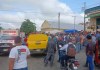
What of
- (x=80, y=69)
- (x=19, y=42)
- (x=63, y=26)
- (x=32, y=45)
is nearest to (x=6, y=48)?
(x=32, y=45)

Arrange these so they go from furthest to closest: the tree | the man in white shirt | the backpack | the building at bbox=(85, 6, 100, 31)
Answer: the tree, the building at bbox=(85, 6, 100, 31), the backpack, the man in white shirt

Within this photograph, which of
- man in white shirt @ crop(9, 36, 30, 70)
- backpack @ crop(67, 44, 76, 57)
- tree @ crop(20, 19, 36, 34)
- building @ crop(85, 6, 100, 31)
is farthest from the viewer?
tree @ crop(20, 19, 36, 34)

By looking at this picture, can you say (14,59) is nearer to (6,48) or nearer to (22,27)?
(6,48)

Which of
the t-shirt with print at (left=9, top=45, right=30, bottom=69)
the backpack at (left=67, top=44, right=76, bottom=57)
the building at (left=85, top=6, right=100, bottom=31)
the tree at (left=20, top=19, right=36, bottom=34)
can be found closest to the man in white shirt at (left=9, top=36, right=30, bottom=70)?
the t-shirt with print at (left=9, top=45, right=30, bottom=69)

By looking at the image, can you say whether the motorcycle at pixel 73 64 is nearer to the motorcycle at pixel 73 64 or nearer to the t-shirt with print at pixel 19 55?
the motorcycle at pixel 73 64

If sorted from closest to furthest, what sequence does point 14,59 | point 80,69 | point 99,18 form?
point 14,59 < point 80,69 < point 99,18

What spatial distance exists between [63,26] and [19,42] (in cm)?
10440

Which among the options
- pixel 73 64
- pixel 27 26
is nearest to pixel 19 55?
pixel 73 64

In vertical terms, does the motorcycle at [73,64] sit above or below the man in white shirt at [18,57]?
below

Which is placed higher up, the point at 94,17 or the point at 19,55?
the point at 94,17

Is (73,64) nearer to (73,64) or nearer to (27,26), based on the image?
(73,64)

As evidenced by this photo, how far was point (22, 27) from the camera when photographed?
11912 centimetres

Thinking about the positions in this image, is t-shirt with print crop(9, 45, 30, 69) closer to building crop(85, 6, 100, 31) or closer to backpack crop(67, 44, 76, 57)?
backpack crop(67, 44, 76, 57)

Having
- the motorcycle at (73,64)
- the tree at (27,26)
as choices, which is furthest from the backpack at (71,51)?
the tree at (27,26)
